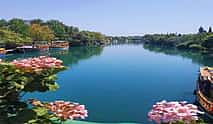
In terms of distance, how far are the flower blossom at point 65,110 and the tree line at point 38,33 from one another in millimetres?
55404

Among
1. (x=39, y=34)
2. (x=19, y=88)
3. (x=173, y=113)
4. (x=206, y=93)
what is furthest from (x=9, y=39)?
(x=173, y=113)

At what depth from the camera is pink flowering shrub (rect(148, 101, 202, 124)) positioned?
222 centimetres

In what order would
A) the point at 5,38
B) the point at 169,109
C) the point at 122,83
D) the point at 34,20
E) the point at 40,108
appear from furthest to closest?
the point at 34,20 → the point at 5,38 → the point at 122,83 → the point at 40,108 → the point at 169,109

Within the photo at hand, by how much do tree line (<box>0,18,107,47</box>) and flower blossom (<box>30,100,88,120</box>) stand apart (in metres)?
55.4

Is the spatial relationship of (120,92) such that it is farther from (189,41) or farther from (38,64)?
(189,41)

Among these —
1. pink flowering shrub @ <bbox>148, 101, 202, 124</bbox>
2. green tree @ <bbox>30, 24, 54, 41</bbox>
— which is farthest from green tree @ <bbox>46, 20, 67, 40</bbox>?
pink flowering shrub @ <bbox>148, 101, 202, 124</bbox>

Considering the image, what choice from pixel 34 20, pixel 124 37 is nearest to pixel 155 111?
pixel 34 20

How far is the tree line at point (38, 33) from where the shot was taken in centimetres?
5974

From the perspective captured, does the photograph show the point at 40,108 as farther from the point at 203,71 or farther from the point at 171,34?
the point at 171,34

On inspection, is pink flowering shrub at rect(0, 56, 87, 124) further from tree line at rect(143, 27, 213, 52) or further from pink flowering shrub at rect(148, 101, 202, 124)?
tree line at rect(143, 27, 213, 52)

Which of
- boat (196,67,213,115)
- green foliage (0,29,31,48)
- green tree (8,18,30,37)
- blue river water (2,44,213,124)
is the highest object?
green tree (8,18,30,37)

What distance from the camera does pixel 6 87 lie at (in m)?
2.63

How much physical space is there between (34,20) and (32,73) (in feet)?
308

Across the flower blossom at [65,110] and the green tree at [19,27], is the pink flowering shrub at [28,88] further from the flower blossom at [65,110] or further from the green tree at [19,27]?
the green tree at [19,27]
